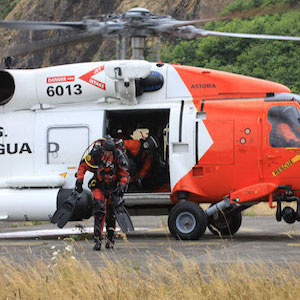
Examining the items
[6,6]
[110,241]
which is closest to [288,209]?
[110,241]

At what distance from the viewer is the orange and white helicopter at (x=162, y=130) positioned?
45.4 ft

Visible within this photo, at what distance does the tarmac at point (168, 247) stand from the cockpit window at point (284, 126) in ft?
5.07

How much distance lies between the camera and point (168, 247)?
12.6 meters

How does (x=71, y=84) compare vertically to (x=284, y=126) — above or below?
above

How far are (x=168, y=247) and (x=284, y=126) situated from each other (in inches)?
121

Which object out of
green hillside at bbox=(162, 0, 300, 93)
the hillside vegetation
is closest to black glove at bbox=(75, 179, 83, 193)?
the hillside vegetation

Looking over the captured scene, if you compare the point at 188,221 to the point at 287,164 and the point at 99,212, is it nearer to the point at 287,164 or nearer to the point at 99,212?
the point at 287,164

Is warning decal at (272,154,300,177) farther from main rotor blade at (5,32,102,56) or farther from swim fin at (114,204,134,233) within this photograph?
main rotor blade at (5,32,102,56)

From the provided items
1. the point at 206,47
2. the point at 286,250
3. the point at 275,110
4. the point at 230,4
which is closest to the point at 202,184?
the point at 275,110

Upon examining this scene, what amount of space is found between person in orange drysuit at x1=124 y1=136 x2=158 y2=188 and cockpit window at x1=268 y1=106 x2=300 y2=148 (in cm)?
240

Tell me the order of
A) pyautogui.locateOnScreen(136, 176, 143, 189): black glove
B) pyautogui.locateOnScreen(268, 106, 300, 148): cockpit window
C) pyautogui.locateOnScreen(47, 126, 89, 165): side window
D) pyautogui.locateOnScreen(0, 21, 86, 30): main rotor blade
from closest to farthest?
pyautogui.locateOnScreen(0, 21, 86, 30): main rotor blade
pyautogui.locateOnScreen(268, 106, 300, 148): cockpit window
pyautogui.locateOnScreen(47, 126, 89, 165): side window
pyautogui.locateOnScreen(136, 176, 143, 189): black glove

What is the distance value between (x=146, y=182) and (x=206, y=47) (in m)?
59.1

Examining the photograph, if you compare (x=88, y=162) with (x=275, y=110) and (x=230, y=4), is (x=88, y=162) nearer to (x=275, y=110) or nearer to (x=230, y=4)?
(x=275, y=110)

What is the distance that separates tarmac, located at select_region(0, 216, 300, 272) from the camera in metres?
10.5
